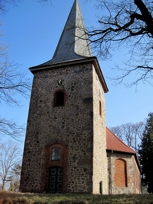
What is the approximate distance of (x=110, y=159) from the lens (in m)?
17.7

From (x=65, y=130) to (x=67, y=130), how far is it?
14 centimetres

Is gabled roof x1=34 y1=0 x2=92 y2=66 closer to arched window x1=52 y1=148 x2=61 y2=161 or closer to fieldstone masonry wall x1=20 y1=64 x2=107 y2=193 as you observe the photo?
fieldstone masonry wall x1=20 y1=64 x2=107 y2=193

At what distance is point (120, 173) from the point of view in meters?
17.6

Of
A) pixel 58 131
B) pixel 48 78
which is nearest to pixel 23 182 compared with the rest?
pixel 58 131

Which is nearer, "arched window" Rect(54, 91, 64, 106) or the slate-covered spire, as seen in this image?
"arched window" Rect(54, 91, 64, 106)

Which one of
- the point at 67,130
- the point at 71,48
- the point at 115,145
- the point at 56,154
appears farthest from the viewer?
the point at 115,145

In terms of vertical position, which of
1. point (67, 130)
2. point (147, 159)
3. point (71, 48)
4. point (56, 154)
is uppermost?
point (71, 48)

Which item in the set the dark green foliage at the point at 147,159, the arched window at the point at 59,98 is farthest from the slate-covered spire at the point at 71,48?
the dark green foliage at the point at 147,159

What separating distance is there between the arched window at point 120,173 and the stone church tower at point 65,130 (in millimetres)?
1421

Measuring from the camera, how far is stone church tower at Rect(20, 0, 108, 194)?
13039 millimetres

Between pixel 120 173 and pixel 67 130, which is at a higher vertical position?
pixel 67 130

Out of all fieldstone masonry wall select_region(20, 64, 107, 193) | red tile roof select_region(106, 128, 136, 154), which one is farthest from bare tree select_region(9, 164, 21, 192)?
fieldstone masonry wall select_region(20, 64, 107, 193)

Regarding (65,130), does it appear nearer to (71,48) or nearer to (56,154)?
(56,154)

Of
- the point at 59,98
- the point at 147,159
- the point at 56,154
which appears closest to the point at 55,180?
the point at 56,154
